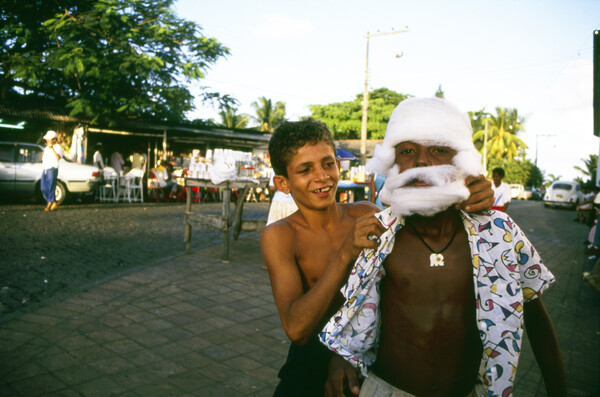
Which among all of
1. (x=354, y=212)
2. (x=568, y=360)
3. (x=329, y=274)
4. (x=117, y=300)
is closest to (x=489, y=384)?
(x=329, y=274)

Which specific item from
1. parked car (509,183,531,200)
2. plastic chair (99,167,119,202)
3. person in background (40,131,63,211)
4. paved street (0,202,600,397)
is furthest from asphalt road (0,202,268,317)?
parked car (509,183,531,200)

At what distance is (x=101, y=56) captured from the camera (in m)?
15.4

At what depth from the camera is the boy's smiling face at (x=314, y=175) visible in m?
1.97

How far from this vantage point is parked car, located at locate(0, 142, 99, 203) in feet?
41.9

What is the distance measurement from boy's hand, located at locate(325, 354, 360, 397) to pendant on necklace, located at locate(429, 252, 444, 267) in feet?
1.53

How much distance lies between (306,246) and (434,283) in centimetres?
64

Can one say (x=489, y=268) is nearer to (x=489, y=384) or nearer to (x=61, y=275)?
(x=489, y=384)

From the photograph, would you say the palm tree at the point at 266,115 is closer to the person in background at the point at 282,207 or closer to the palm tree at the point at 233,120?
the palm tree at the point at 233,120

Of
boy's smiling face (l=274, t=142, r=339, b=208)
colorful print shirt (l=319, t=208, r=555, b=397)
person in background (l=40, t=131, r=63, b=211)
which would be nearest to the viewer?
colorful print shirt (l=319, t=208, r=555, b=397)

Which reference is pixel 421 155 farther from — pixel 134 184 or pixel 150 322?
pixel 134 184

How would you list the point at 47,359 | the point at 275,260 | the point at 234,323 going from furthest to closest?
the point at 234,323
the point at 47,359
the point at 275,260

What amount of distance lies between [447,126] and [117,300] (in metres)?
4.36

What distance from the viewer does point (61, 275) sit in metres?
5.69

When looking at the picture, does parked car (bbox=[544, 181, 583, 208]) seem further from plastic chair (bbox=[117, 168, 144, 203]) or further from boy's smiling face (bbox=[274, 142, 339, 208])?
boy's smiling face (bbox=[274, 142, 339, 208])
